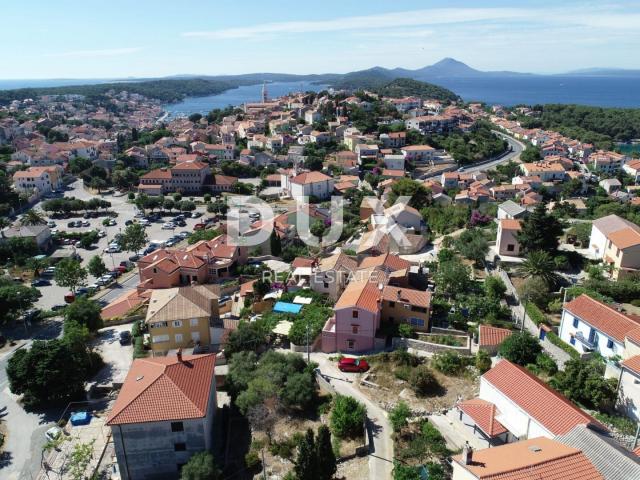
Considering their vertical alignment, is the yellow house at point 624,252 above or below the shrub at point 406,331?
above

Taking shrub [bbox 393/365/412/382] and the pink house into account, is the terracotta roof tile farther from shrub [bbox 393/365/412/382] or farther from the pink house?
shrub [bbox 393/365/412/382]

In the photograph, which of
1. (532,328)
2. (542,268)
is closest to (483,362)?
(532,328)

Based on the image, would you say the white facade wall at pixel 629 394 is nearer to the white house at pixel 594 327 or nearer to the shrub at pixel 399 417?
the white house at pixel 594 327

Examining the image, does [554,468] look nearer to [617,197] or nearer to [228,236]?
[228,236]

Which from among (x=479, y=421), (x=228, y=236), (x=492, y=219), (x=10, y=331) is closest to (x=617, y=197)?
(x=492, y=219)

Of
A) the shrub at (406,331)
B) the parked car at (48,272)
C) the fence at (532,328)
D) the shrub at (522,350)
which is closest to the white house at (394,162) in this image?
the fence at (532,328)

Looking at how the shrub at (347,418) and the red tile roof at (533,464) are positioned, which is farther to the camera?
the shrub at (347,418)

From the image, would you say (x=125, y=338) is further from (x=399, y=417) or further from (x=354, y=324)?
(x=399, y=417)

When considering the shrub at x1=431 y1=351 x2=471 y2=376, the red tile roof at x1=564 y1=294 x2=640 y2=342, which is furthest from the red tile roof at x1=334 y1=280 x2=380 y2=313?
the red tile roof at x1=564 y1=294 x2=640 y2=342
